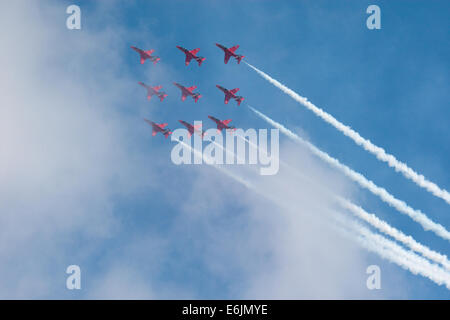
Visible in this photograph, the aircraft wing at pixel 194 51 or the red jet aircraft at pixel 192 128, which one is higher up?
the aircraft wing at pixel 194 51

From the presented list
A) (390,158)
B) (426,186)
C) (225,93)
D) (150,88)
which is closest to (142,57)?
(150,88)

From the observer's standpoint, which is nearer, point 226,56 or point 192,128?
point 226,56

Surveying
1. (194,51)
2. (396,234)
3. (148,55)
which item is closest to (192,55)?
(194,51)

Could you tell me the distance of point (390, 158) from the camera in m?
116

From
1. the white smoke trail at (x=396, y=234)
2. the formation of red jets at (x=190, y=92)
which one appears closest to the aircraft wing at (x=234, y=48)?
the formation of red jets at (x=190, y=92)

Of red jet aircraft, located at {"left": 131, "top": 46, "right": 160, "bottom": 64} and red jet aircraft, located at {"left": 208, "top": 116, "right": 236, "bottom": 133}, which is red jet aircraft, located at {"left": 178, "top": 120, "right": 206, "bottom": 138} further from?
red jet aircraft, located at {"left": 131, "top": 46, "right": 160, "bottom": 64}

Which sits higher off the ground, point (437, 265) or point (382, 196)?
point (382, 196)

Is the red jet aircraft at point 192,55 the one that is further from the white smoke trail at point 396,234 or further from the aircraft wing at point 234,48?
the white smoke trail at point 396,234

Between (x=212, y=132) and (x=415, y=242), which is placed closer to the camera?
(x=415, y=242)

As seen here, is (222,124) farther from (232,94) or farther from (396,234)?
(396,234)

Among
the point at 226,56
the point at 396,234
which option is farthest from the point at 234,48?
the point at 396,234

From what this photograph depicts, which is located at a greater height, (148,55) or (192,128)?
(148,55)
